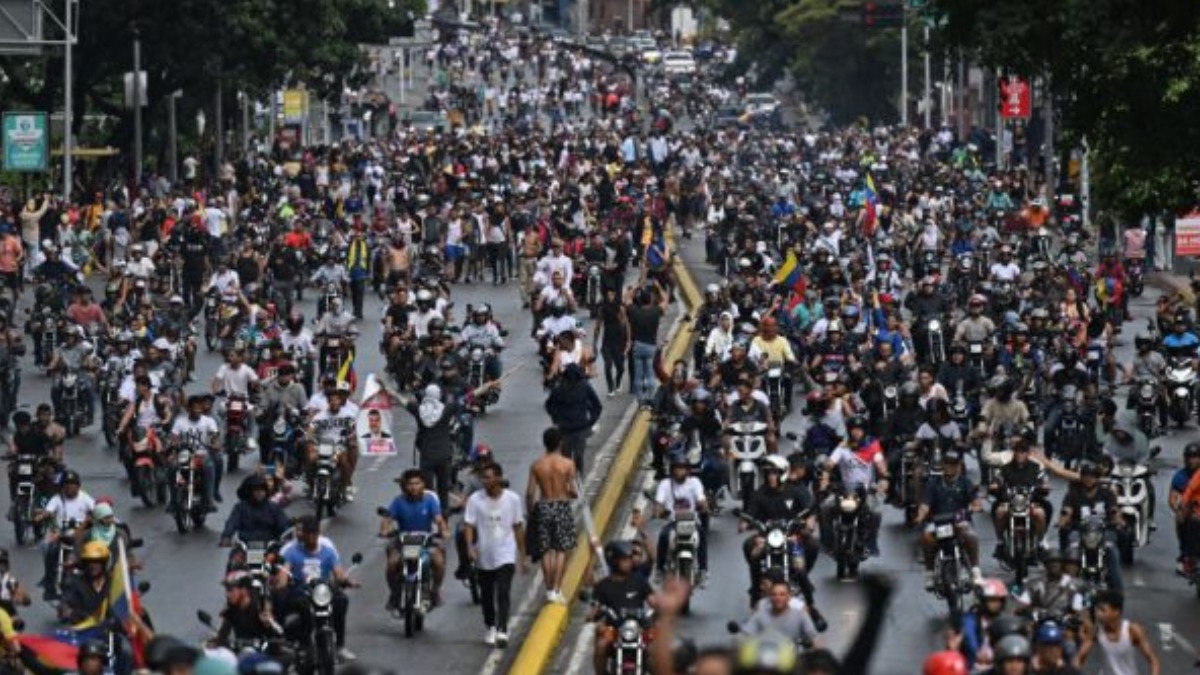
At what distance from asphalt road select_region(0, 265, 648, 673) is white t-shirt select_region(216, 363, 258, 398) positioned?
2.77 feet

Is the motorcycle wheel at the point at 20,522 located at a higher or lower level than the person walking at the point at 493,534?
lower

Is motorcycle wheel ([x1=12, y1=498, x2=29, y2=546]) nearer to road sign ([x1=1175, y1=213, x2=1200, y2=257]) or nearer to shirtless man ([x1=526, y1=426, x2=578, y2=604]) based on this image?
shirtless man ([x1=526, y1=426, x2=578, y2=604])

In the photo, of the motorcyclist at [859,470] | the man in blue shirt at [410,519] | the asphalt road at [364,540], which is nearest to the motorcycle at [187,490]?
the asphalt road at [364,540]

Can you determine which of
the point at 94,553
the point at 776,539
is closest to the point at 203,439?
the point at 776,539

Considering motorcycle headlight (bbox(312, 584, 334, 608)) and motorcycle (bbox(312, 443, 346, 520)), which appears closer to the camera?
motorcycle headlight (bbox(312, 584, 334, 608))

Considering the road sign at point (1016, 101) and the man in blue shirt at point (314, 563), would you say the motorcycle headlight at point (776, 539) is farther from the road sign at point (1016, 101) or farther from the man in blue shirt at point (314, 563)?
the road sign at point (1016, 101)

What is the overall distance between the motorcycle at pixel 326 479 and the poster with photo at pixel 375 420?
1.00 ft

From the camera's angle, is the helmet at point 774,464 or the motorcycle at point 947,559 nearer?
the motorcycle at point 947,559

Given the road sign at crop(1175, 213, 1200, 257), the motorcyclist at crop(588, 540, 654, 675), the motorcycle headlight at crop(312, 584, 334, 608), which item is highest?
the road sign at crop(1175, 213, 1200, 257)

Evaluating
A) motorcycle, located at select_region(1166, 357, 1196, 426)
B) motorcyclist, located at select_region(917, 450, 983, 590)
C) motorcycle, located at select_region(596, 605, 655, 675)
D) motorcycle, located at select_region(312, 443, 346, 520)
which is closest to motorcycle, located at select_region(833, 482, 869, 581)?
motorcyclist, located at select_region(917, 450, 983, 590)

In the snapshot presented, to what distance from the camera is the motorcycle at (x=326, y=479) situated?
33.5m

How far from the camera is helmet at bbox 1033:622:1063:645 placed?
1916 cm

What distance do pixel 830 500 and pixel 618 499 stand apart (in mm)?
5450

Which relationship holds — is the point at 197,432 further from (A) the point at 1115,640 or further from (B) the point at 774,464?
(A) the point at 1115,640
